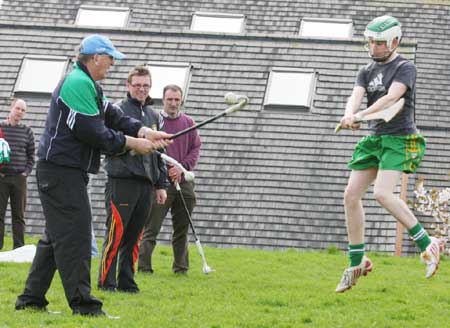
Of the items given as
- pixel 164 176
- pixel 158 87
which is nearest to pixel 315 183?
pixel 158 87

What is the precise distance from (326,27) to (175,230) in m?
14.2

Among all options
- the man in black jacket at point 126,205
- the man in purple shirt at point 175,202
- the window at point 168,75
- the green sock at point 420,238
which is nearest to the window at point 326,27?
the window at point 168,75

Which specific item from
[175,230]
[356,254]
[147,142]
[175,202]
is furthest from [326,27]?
[147,142]

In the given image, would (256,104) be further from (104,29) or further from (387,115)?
(387,115)

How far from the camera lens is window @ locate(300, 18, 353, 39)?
2558cm

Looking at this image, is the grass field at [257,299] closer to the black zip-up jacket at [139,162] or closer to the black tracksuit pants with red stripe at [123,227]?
the black tracksuit pants with red stripe at [123,227]

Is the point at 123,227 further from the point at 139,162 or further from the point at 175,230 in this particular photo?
the point at 175,230

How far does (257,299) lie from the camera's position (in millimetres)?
10352

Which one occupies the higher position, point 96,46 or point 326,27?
point 326,27

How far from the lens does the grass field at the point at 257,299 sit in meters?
8.83

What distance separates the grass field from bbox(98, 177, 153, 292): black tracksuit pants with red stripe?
251 mm

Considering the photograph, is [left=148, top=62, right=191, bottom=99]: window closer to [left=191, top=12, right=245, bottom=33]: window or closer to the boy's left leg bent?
[left=191, top=12, right=245, bottom=33]: window

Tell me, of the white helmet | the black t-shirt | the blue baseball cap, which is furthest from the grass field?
the white helmet

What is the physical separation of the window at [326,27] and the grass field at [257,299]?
12008 millimetres
